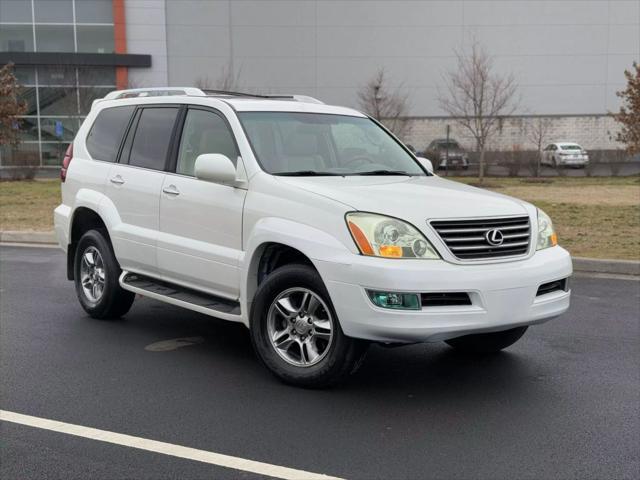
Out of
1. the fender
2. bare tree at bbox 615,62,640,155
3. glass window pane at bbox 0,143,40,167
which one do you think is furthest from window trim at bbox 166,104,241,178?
glass window pane at bbox 0,143,40,167

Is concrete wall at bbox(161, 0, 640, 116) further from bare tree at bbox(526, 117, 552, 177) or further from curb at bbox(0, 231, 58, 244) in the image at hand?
curb at bbox(0, 231, 58, 244)

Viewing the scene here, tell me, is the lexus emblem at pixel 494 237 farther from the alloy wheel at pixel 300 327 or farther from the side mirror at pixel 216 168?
the side mirror at pixel 216 168

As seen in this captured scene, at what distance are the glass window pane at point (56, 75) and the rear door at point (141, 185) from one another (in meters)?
33.9

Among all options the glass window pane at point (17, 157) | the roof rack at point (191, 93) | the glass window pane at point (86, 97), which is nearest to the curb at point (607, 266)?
the roof rack at point (191, 93)

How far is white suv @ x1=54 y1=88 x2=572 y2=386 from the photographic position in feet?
14.6

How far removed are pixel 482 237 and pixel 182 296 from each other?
2.46 meters

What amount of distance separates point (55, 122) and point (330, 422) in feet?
126

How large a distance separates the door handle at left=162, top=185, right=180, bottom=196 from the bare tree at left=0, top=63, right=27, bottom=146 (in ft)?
82.1

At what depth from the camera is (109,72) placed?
132 ft

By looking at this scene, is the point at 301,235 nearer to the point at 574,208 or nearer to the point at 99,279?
the point at 99,279

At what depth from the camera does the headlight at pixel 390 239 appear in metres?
4.44

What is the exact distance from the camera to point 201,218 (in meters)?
5.51

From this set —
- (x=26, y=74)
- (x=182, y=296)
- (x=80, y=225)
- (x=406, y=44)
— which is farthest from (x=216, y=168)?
(x=406, y=44)

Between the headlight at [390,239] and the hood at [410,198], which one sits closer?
the headlight at [390,239]
